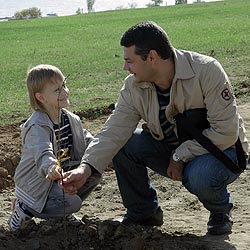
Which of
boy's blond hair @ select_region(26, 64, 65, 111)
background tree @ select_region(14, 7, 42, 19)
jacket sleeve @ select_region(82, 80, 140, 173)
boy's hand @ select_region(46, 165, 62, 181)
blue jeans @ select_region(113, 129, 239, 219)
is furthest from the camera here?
background tree @ select_region(14, 7, 42, 19)

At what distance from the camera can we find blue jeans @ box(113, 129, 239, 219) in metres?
4.86

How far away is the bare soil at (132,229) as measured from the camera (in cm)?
474

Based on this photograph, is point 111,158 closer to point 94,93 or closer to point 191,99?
point 191,99

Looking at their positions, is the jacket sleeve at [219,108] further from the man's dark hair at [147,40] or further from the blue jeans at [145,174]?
the man's dark hair at [147,40]

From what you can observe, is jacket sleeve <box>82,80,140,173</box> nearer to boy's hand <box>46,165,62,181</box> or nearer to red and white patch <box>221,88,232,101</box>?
boy's hand <box>46,165,62,181</box>

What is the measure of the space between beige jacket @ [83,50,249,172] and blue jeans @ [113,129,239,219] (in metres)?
0.15

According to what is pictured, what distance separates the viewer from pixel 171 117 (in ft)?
16.0

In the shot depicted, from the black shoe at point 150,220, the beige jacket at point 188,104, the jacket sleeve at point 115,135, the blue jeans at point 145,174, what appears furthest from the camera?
the black shoe at point 150,220

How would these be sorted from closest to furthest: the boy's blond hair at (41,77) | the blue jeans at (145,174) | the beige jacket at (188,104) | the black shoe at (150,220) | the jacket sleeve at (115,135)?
the beige jacket at (188,104), the blue jeans at (145,174), the jacket sleeve at (115,135), the boy's blond hair at (41,77), the black shoe at (150,220)

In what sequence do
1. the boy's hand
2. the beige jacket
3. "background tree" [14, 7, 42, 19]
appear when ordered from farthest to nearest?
"background tree" [14, 7, 42, 19] < the beige jacket < the boy's hand

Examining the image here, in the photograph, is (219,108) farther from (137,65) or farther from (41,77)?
(41,77)

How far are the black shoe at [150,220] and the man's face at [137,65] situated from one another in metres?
1.05

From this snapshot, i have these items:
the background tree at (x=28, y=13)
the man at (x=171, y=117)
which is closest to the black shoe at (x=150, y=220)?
the man at (x=171, y=117)

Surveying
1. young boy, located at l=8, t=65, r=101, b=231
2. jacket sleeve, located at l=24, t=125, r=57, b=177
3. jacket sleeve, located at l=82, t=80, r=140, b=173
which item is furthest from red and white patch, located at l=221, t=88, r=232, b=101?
jacket sleeve, located at l=24, t=125, r=57, b=177
